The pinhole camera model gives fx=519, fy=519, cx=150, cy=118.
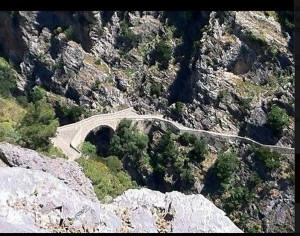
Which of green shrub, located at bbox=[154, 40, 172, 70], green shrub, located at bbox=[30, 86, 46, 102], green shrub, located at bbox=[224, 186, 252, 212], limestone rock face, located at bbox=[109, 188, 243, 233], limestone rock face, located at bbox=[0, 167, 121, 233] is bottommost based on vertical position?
green shrub, located at bbox=[224, 186, 252, 212]

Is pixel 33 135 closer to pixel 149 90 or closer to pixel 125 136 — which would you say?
pixel 125 136

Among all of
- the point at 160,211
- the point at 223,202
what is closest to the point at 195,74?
the point at 223,202

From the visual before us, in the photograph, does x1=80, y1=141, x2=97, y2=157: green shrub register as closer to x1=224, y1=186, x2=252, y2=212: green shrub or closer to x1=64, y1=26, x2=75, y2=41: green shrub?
x1=64, y1=26, x2=75, y2=41: green shrub

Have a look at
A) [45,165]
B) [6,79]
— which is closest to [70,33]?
[6,79]

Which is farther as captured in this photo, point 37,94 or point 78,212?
point 37,94

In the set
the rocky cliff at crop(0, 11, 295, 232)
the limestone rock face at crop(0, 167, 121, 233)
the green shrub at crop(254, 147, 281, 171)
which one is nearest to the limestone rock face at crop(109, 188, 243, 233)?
the limestone rock face at crop(0, 167, 121, 233)

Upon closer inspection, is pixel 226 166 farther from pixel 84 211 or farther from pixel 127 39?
pixel 84 211
